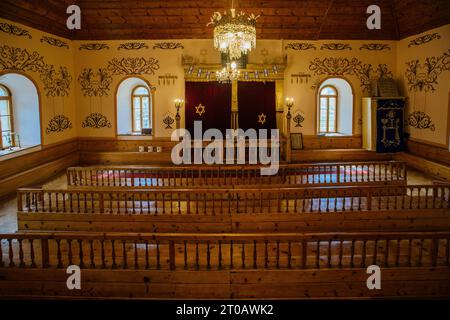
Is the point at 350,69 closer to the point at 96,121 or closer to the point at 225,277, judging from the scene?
the point at 96,121

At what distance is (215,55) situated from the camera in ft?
41.1

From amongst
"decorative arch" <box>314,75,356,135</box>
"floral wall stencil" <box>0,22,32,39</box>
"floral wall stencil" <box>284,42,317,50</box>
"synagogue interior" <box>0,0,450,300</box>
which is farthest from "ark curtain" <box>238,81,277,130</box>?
"floral wall stencil" <box>0,22,32,39</box>

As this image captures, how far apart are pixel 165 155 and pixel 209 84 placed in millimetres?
2562

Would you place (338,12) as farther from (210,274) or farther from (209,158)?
(210,274)

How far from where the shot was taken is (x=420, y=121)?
11742 mm

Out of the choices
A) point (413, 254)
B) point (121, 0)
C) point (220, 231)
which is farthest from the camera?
point (121, 0)

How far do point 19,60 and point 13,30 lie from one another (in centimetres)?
68

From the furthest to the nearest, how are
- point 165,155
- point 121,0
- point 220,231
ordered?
point 165,155 → point 121,0 → point 220,231

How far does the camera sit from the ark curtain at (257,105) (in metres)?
12.5

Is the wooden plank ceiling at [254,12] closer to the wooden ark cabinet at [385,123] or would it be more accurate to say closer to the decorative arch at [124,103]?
the decorative arch at [124,103]

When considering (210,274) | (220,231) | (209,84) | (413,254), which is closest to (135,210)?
(220,231)

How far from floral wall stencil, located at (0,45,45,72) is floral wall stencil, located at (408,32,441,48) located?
10377 mm

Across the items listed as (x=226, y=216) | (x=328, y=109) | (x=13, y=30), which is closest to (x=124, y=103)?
(x=13, y=30)

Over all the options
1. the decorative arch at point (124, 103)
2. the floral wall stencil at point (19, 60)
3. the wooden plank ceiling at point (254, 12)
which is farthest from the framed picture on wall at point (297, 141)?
the floral wall stencil at point (19, 60)
